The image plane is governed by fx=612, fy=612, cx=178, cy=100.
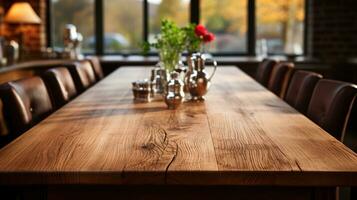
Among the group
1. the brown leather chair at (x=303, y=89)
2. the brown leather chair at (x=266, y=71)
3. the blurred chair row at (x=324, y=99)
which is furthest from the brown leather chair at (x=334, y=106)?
the brown leather chair at (x=266, y=71)

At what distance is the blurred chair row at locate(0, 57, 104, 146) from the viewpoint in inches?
96.4

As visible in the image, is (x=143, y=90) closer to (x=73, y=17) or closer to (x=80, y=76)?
(x=80, y=76)

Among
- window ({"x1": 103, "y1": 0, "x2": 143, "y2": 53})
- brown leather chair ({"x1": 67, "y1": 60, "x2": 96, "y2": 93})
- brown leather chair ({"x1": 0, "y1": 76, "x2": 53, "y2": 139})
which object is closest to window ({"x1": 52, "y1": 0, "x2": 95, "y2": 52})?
window ({"x1": 103, "y1": 0, "x2": 143, "y2": 53})

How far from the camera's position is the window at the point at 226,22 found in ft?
21.7

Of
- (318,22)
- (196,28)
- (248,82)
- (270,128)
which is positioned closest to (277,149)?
(270,128)

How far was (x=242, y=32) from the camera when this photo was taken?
265 inches

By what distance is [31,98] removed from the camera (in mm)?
2732

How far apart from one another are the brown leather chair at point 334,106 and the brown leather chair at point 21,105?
1221mm

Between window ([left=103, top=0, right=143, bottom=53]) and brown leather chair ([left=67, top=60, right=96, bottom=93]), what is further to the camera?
window ([left=103, top=0, right=143, bottom=53])

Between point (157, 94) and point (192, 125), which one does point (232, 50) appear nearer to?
point (157, 94)

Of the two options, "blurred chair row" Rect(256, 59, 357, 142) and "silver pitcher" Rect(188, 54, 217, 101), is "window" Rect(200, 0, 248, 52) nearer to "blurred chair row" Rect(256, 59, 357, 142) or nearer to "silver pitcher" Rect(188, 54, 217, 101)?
"blurred chair row" Rect(256, 59, 357, 142)

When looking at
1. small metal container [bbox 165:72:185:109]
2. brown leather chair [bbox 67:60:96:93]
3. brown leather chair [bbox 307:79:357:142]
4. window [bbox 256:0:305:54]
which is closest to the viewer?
brown leather chair [bbox 307:79:357:142]

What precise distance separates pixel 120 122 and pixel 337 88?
903mm

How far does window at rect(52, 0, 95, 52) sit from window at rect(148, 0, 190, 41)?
2.15 ft
